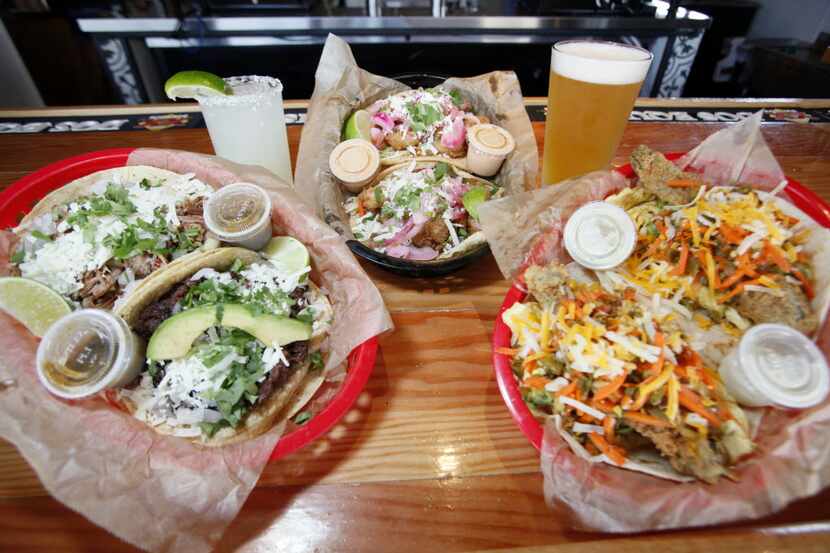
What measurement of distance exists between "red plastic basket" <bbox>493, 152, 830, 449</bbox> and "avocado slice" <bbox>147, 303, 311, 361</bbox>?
20.6 inches

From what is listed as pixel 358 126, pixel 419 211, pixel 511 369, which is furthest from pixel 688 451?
pixel 358 126

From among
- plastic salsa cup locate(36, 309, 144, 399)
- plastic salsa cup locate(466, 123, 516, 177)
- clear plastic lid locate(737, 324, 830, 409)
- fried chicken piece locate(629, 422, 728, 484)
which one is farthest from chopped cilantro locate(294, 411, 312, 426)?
plastic salsa cup locate(466, 123, 516, 177)

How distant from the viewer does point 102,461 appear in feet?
3.00

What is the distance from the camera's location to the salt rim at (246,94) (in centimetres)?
158

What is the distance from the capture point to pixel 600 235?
1.25 meters

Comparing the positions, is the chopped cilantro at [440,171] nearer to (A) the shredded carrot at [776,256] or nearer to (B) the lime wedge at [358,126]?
(B) the lime wedge at [358,126]

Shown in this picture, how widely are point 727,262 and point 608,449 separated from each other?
65 cm

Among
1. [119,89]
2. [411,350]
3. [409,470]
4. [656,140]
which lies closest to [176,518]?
[409,470]

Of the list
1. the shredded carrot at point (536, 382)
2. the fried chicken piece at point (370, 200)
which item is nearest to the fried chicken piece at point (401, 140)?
the fried chicken piece at point (370, 200)

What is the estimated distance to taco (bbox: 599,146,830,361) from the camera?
1.10 m

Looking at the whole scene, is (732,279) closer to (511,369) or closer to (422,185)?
(511,369)

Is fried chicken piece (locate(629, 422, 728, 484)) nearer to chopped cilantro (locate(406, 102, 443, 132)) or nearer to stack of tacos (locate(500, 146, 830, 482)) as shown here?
stack of tacos (locate(500, 146, 830, 482))

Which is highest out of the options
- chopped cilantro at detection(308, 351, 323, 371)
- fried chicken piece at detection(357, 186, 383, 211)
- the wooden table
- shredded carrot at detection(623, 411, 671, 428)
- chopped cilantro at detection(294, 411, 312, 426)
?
shredded carrot at detection(623, 411, 671, 428)

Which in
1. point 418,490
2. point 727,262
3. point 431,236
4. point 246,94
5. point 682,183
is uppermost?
point 246,94
